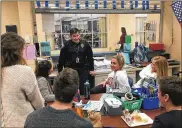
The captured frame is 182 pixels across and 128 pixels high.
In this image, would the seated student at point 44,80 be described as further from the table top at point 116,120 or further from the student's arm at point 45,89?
the table top at point 116,120

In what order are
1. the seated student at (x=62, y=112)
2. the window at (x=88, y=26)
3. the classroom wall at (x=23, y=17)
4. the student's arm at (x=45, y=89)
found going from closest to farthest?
the seated student at (x=62, y=112)
the student's arm at (x=45, y=89)
the classroom wall at (x=23, y=17)
the window at (x=88, y=26)

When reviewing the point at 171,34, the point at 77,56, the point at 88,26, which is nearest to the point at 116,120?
the point at 77,56

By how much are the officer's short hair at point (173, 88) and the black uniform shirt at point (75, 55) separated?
82.9 inches

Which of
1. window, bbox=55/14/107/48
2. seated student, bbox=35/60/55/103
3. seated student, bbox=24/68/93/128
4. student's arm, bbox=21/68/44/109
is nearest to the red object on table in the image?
window, bbox=55/14/107/48

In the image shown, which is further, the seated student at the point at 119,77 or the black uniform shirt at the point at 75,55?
the black uniform shirt at the point at 75,55

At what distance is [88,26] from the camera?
644cm

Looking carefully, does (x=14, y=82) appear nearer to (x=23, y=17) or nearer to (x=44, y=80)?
(x=44, y=80)

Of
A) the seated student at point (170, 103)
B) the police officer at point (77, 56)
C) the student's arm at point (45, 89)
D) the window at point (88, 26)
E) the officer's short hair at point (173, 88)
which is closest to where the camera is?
the seated student at point (170, 103)

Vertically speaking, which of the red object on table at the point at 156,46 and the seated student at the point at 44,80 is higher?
the red object on table at the point at 156,46

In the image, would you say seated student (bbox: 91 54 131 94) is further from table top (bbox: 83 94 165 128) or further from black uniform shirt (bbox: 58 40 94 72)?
black uniform shirt (bbox: 58 40 94 72)

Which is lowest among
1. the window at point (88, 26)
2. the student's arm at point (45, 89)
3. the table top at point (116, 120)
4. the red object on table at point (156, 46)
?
the table top at point (116, 120)

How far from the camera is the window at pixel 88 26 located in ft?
19.8

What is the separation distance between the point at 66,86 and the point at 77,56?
2.30 m

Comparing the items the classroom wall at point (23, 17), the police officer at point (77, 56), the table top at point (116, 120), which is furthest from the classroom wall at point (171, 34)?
the classroom wall at point (23, 17)
